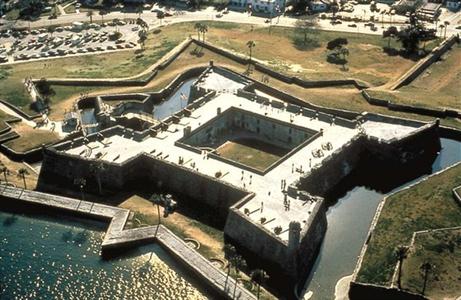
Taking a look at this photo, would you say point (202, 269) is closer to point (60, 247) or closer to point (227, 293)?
point (227, 293)

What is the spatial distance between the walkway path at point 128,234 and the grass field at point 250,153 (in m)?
29.8

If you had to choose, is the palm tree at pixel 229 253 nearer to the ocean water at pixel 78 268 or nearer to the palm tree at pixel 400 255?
the ocean water at pixel 78 268

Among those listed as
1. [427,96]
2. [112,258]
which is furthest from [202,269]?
[427,96]

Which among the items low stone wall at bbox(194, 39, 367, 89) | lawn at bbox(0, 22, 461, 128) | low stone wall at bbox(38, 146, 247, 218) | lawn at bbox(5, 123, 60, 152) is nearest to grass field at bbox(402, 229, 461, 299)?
low stone wall at bbox(38, 146, 247, 218)

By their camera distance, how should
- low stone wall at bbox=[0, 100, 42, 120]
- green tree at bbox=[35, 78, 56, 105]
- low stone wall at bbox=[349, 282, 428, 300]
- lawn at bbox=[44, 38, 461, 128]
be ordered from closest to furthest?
low stone wall at bbox=[349, 282, 428, 300] < low stone wall at bbox=[0, 100, 42, 120] < lawn at bbox=[44, 38, 461, 128] < green tree at bbox=[35, 78, 56, 105]

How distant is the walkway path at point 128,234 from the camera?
93438mm

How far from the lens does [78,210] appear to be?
113 metres

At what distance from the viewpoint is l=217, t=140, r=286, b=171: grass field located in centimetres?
12888

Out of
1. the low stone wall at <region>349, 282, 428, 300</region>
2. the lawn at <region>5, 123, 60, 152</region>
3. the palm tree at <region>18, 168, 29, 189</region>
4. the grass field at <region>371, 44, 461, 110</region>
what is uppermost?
the grass field at <region>371, 44, 461, 110</region>

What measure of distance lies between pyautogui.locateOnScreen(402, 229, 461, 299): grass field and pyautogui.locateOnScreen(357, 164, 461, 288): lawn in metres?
2.56

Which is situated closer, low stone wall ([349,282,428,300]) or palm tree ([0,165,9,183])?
low stone wall ([349,282,428,300])

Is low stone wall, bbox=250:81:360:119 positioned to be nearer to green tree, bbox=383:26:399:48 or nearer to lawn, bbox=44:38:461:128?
lawn, bbox=44:38:461:128

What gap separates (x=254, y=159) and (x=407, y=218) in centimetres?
3759

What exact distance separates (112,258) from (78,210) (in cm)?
1590
